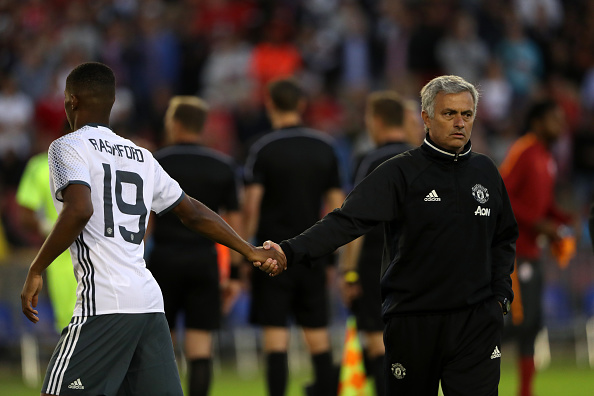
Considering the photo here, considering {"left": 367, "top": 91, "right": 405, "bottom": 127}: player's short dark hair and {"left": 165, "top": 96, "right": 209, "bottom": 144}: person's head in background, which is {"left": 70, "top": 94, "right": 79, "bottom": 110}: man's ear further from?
{"left": 367, "top": 91, "right": 405, "bottom": 127}: player's short dark hair

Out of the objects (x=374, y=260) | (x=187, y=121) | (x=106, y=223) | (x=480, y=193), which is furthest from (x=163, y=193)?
(x=374, y=260)

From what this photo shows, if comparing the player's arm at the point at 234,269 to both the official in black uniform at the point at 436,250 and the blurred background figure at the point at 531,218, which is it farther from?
the official in black uniform at the point at 436,250

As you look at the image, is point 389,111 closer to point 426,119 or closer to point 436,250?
point 426,119

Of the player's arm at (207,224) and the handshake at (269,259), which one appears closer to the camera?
the player's arm at (207,224)

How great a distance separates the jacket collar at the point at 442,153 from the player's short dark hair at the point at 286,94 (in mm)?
3400

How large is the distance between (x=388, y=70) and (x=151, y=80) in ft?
13.0

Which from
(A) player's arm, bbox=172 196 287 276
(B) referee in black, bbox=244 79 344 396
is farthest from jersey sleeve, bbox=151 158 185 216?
(B) referee in black, bbox=244 79 344 396

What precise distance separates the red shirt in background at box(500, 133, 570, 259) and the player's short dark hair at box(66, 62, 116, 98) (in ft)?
19.0

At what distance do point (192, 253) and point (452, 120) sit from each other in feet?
11.3

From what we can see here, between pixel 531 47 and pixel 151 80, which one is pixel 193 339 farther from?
pixel 531 47

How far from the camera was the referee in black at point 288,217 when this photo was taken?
31.0 feet

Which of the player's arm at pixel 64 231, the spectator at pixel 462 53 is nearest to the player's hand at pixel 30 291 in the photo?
the player's arm at pixel 64 231

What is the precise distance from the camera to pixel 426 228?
20.5 ft

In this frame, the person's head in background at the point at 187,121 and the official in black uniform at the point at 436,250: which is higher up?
the person's head in background at the point at 187,121
